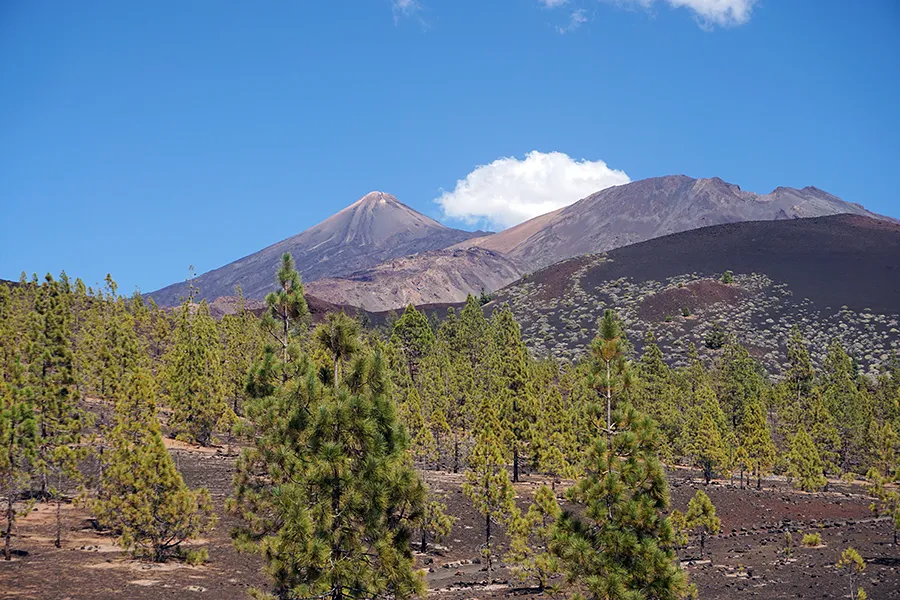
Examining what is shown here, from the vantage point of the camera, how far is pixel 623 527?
14312 mm

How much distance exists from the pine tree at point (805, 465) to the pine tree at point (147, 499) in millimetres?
46662

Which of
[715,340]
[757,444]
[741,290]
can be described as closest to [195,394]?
[757,444]

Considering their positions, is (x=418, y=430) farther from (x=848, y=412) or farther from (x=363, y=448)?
(x=848, y=412)

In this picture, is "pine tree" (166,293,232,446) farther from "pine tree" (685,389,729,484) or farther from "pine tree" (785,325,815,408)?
"pine tree" (785,325,815,408)

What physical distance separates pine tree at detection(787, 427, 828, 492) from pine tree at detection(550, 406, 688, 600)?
153ft

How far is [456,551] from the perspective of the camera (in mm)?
34750

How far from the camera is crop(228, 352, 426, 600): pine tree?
11516mm

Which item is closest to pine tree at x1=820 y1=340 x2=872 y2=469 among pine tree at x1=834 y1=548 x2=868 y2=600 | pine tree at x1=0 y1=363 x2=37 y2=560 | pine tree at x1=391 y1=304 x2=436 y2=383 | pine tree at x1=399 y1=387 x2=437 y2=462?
pine tree at x1=834 y1=548 x2=868 y2=600

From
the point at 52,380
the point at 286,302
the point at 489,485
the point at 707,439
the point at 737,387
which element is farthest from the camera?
the point at 737,387

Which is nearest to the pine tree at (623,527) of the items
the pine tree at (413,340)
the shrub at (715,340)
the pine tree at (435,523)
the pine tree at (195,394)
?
the pine tree at (435,523)

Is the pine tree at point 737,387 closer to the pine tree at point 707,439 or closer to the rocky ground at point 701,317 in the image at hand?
the pine tree at point 707,439

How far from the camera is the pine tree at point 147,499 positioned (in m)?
24.6

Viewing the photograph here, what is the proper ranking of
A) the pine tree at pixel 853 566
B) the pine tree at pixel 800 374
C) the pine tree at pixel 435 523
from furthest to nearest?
the pine tree at pixel 800 374
the pine tree at pixel 435 523
the pine tree at pixel 853 566

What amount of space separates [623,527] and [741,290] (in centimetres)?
13426
